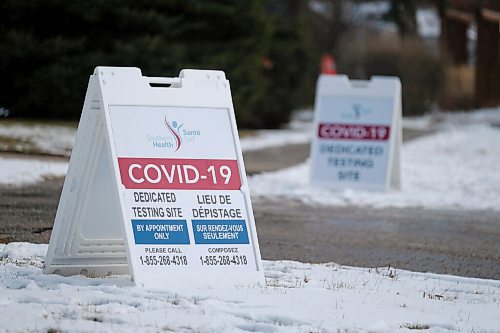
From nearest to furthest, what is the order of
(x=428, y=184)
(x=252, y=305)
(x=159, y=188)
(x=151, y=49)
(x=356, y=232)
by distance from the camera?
1. (x=252, y=305)
2. (x=159, y=188)
3. (x=356, y=232)
4. (x=428, y=184)
5. (x=151, y=49)

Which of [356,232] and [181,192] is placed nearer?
[181,192]

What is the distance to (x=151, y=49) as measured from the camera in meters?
22.3

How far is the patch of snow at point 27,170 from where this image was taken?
13.7m

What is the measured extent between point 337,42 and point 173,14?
81.8 ft

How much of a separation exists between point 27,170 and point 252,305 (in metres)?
8.69

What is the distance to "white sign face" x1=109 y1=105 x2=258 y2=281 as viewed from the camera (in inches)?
269

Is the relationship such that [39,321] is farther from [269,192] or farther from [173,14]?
[173,14]

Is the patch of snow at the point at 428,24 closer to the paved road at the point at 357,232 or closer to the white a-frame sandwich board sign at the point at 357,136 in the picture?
the white a-frame sandwich board sign at the point at 357,136

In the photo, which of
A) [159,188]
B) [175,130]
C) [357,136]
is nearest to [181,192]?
[159,188]

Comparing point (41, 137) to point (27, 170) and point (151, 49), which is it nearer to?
point (151, 49)

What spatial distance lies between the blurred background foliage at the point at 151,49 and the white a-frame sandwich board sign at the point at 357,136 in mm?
8241

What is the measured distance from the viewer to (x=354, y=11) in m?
61.1

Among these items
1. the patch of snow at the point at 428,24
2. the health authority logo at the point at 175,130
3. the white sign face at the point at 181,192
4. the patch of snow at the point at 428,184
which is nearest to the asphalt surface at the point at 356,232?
the patch of snow at the point at 428,184

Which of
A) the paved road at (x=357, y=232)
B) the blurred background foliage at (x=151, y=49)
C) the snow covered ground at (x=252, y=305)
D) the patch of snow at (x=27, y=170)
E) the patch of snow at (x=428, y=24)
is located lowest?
A: the patch of snow at (x=428, y=24)
